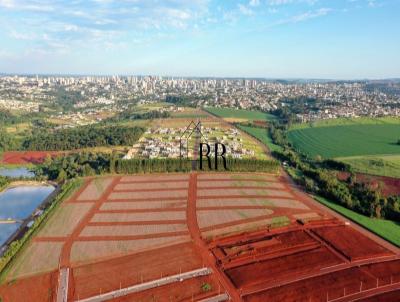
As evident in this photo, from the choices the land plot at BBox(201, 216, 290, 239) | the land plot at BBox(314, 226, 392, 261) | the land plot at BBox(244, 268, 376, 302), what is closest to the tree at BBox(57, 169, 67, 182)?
the land plot at BBox(201, 216, 290, 239)

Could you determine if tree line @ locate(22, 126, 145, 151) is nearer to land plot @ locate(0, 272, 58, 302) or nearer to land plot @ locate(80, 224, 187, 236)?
land plot @ locate(80, 224, 187, 236)

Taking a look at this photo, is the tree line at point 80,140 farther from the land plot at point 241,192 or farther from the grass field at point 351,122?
the grass field at point 351,122

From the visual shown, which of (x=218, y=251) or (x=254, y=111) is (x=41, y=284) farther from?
(x=254, y=111)

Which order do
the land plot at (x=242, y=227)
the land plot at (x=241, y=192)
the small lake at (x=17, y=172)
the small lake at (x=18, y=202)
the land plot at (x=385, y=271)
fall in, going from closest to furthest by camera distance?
the land plot at (x=385, y=271), the land plot at (x=242, y=227), the small lake at (x=18, y=202), the land plot at (x=241, y=192), the small lake at (x=17, y=172)

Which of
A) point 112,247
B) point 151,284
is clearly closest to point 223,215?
point 112,247

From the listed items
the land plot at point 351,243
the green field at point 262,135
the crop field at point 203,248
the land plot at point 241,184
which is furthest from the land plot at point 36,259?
the green field at point 262,135

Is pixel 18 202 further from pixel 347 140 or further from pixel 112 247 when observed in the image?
pixel 347 140

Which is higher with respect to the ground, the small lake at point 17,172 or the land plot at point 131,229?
the land plot at point 131,229
